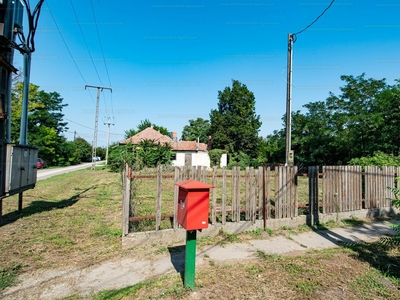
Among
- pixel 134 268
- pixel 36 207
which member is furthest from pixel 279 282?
pixel 36 207

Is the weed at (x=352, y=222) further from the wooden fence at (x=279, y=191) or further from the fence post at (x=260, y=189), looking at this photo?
the fence post at (x=260, y=189)

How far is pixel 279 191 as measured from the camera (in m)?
5.52

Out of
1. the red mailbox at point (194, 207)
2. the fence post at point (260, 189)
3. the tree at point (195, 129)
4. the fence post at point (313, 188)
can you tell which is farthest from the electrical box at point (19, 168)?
the tree at point (195, 129)

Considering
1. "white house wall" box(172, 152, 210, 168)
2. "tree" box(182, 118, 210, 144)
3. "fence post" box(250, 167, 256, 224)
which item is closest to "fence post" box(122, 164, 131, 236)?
"fence post" box(250, 167, 256, 224)

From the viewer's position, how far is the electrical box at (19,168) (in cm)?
509

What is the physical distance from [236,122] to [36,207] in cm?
2749

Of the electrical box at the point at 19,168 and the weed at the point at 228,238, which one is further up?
the electrical box at the point at 19,168

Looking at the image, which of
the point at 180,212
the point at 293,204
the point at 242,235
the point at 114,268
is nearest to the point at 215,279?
the point at 180,212

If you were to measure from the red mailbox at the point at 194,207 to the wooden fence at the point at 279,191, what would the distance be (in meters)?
1.64

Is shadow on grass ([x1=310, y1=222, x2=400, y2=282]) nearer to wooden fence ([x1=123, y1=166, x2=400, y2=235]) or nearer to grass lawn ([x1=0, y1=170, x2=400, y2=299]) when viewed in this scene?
grass lawn ([x1=0, y1=170, x2=400, y2=299])

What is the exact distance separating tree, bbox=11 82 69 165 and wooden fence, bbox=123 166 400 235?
88.3 feet

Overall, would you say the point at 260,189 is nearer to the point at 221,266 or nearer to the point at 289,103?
the point at 221,266

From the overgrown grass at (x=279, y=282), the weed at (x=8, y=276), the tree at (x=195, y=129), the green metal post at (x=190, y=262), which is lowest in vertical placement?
the weed at (x=8, y=276)

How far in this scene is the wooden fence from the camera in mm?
4719
